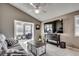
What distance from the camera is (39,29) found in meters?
2.49

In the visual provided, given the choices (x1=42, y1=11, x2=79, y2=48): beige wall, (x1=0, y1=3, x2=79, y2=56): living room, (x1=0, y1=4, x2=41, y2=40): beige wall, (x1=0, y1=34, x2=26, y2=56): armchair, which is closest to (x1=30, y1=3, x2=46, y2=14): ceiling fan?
(x1=0, y1=3, x2=79, y2=56): living room

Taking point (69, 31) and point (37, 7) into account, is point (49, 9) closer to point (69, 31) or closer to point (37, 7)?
point (37, 7)

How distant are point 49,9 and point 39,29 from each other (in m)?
0.59

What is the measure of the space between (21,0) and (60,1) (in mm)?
962

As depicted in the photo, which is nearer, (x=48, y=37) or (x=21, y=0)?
(x=21, y=0)

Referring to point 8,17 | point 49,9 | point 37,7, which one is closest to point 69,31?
point 49,9

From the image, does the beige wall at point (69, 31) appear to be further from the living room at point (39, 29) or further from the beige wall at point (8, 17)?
the beige wall at point (8, 17)

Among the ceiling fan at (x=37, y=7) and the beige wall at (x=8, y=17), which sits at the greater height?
the ceiling fan at (x=37, y=7)

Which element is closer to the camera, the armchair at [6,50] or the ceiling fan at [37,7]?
the armchair at [6,50]

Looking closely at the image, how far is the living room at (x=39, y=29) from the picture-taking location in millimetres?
2244

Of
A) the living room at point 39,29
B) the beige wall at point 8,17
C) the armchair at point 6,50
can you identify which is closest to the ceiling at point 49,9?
the living room at point 39,29

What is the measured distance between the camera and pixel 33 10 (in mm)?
2352

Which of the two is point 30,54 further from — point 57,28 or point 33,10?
point 33,10

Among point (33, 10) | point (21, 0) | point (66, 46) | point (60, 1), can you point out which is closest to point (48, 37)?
point (66, 46)
